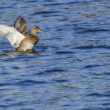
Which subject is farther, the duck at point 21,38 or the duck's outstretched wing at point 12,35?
the duck at point 21,38

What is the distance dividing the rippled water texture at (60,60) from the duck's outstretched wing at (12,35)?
290mm

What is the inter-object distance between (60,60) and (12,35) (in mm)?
2037

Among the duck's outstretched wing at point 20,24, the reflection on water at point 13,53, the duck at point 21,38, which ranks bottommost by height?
the reflection on water at point 13,53

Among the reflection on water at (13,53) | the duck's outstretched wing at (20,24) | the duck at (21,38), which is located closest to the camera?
the reflection on water at (13,53)

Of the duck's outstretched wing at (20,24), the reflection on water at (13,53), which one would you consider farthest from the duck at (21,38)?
the reflection on water at (13,53)

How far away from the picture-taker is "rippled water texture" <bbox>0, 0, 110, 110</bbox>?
10.2 metres

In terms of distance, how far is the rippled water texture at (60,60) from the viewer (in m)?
10.2

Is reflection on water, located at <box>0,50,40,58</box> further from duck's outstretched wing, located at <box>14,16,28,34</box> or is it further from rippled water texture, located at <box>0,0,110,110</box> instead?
duck's outstretched wing, located at <box>14,16,28,34</box>

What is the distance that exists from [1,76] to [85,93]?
2386mm

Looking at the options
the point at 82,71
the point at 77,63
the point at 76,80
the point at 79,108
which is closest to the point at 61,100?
the point at 79,108

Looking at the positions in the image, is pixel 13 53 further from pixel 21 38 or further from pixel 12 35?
pixel 21 38

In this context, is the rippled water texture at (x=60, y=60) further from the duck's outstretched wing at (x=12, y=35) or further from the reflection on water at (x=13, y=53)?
the duck's outstretched wing at (x=12, y=35)

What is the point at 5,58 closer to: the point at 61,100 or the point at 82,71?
the point at 82,71

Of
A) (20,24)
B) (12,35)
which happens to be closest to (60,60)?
(12,35)
